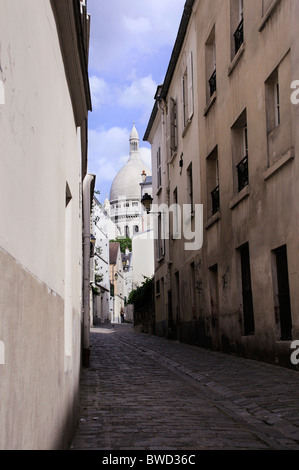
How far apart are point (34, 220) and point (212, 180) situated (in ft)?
41.5

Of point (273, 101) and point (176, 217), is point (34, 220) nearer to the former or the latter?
point (273, 101)

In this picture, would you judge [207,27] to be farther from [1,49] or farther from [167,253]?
[1,49]

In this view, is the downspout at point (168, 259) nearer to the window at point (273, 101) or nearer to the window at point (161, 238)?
the window at point (161, 238)

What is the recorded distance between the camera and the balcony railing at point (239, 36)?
12778 millimetres

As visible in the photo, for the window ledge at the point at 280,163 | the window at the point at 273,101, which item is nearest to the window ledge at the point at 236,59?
the window at the point at 273,101

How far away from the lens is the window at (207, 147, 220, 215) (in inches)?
595

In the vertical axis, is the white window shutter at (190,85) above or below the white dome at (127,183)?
below

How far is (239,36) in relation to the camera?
1298cm

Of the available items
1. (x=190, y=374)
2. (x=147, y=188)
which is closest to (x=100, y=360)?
(x=190, y=374)

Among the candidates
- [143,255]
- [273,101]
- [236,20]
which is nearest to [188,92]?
[236,20]

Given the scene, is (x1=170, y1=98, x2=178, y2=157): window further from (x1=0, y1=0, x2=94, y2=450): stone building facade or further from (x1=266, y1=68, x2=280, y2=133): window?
(x1=0, y1=0, x2=94, y2=450): stone building facade

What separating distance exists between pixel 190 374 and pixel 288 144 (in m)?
4.09

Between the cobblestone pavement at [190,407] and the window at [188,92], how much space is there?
28.0 feet
